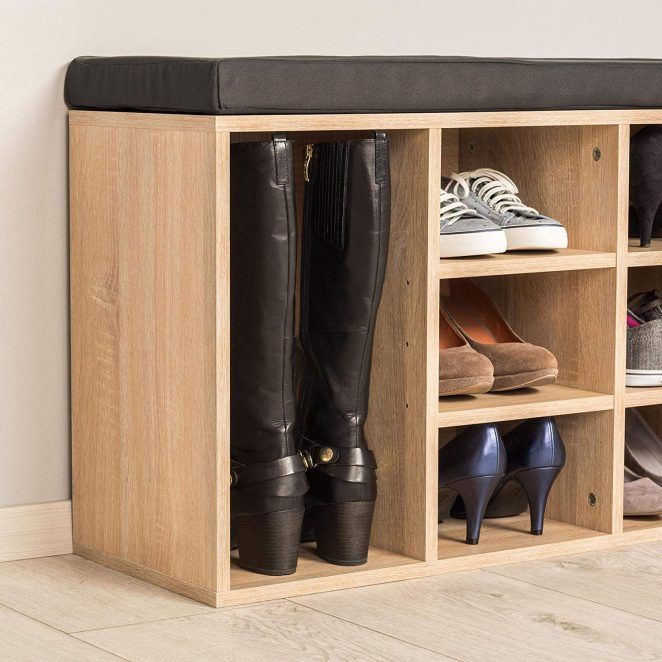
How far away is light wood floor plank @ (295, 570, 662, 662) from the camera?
191cm

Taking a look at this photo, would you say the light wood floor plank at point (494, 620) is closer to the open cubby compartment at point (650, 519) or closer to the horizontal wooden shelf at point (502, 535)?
the horizontal wooden shelf at point (502, 535)

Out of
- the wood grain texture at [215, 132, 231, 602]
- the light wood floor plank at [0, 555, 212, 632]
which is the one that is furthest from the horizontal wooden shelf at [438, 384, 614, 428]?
the light wood floor plank at [0, 555, 212, 632]

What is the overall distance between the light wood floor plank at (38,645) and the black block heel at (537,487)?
832mm

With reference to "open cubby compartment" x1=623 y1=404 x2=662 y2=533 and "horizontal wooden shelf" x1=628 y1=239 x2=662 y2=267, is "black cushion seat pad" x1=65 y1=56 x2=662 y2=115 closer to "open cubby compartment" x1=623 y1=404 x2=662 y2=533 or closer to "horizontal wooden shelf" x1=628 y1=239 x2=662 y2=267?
"horizontal wooden shelf" x1=628 y1=239 x2=662 y2=267

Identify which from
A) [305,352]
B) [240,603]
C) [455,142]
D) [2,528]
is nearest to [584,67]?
[455,142]

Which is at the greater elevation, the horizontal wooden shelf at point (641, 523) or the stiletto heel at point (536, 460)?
the stiletto heel at point (536, 460)

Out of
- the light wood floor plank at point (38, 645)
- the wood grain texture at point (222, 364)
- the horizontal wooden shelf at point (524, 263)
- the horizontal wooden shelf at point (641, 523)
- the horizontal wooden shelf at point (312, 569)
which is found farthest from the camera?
the horizontal wooden shelf at point (641, 523)

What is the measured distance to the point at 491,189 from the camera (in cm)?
245

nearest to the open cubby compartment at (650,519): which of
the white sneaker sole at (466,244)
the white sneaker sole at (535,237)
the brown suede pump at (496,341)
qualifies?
the brown suede pump at (496,341)

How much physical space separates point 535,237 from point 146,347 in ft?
2.21

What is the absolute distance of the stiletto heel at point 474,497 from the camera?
2.33 meters

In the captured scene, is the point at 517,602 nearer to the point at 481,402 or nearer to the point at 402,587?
the point at 402,587

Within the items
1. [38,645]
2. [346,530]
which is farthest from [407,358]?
[38,645]

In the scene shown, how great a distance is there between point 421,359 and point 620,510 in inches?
19.4
